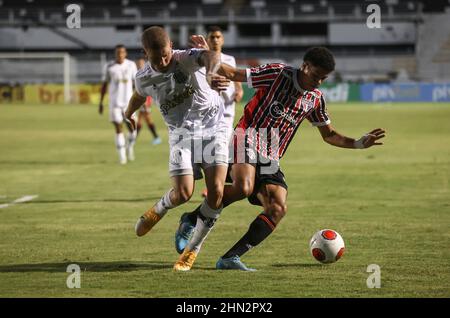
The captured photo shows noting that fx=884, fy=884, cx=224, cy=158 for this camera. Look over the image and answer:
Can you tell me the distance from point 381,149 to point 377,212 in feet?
36.5

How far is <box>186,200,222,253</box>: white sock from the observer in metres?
8.04

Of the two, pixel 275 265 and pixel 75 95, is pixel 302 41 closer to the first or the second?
pixel 75 95

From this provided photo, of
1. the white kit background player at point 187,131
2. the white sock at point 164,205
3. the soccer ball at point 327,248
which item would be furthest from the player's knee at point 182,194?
the soccer ball at point 327,248

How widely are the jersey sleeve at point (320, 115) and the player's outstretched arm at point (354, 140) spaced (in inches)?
3.3

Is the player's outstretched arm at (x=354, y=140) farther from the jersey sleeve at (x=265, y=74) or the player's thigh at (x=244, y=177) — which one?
the player's thigh at (x=244, y=177)

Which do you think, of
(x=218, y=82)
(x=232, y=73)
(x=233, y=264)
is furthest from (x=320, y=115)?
(x=218, y=82)

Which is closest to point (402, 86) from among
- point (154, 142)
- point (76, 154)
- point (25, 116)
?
point (25, 116)

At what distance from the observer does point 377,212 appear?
39.8 feet

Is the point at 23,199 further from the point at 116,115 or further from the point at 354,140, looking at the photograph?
the point at 354,140

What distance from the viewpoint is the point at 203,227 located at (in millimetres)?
8039

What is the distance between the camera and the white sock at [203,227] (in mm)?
8039

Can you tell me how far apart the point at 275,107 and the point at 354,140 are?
0.95 metres

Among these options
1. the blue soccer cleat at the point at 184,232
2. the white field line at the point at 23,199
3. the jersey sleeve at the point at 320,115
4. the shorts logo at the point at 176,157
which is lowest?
the white field line at the point at 23,199
